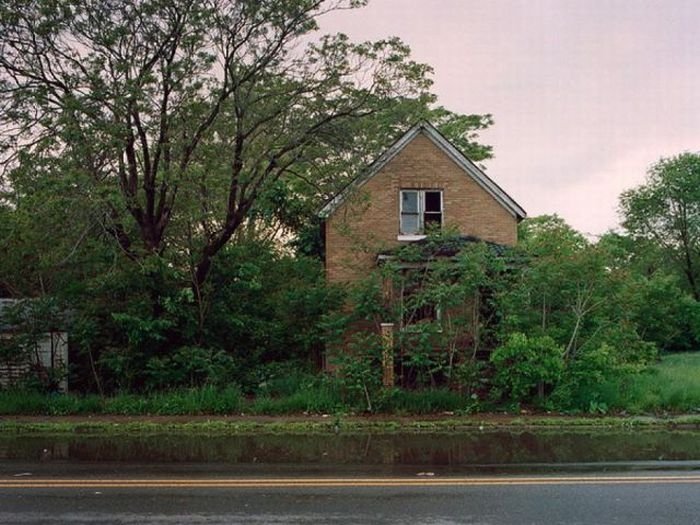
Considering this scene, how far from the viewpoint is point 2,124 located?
1711 cm

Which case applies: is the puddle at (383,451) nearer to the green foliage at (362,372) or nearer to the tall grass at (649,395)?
the tall grass at (649,395)

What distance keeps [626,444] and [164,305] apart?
11.3m

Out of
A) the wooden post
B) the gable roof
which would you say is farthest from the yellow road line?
the gable roof

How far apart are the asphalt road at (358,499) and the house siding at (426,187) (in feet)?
45.5

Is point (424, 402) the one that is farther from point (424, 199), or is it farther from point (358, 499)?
point (424, 199)

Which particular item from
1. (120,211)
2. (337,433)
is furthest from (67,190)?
(337,433)

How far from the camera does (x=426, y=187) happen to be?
74.8 ft

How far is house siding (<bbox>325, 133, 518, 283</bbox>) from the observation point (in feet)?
73.8

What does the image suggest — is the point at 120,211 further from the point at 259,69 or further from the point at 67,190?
the point at 259,69

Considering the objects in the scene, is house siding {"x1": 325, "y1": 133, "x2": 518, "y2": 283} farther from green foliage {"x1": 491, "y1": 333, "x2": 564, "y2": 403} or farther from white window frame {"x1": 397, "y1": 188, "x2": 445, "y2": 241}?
green foliage {"x1": 491, "y1": 333, "x2": 564, "y2": 403}

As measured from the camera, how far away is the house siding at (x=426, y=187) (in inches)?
886

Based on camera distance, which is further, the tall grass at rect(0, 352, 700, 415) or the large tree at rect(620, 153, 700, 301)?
the large tree at rect(620, 153, 700, 301)

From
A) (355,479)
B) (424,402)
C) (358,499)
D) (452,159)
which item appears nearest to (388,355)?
(424,402)

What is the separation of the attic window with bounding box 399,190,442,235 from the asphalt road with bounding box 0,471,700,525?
46.5ft
